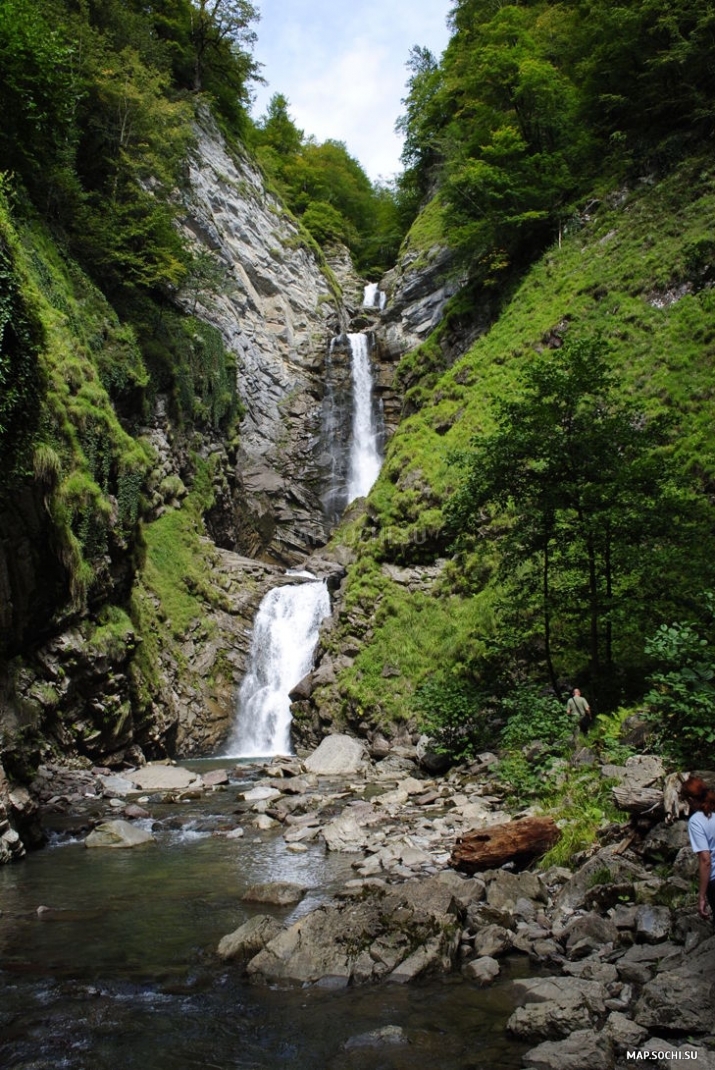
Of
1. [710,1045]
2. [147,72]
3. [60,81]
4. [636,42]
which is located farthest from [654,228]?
[710,1045]

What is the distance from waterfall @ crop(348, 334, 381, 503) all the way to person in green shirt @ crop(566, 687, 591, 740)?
22.1 metres

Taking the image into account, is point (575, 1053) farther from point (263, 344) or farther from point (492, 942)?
point (263, 344)

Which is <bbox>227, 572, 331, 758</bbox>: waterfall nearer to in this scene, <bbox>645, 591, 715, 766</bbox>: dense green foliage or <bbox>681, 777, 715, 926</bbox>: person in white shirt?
<bbox>645, 591, 715, 766</bbox>: dense green foliage

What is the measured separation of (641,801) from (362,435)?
98.2 ft

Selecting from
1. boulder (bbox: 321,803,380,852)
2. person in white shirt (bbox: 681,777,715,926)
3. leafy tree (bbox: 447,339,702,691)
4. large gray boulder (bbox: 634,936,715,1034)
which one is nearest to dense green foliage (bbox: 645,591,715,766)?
person in white shirt (bbox: 681,777,715,926)

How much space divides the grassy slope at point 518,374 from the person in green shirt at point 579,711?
545 cm

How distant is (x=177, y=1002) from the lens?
17.3 ft

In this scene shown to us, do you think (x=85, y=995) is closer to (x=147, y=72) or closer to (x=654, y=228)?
(x=654, y=228)

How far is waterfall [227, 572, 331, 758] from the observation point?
73.6 ft

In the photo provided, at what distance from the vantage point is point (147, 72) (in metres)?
27.6

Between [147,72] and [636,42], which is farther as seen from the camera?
[147,72]

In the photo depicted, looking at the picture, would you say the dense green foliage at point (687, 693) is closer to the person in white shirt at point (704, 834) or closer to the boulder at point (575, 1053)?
the person in white shirt at point (704, 834)

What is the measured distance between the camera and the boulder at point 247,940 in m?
6.09

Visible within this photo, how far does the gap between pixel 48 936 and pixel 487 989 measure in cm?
458
